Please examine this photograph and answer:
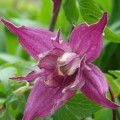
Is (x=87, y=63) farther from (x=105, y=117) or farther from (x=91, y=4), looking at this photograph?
(x=105, y=117)

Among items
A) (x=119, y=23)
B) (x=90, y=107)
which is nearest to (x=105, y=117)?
(x=90, y=107)

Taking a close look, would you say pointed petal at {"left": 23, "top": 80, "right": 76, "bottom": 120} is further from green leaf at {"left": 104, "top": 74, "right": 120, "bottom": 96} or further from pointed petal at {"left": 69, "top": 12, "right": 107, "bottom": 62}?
green leaf at {"left": 104, "top": 74, "right": 120, "bottom": 96}

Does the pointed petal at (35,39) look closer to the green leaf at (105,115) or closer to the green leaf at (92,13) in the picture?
the green leaf at (92,13)

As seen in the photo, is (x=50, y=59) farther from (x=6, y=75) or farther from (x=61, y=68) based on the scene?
(x=6, y=75)

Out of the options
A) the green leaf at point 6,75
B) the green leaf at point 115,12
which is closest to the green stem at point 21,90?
the green leaf at point 6,75

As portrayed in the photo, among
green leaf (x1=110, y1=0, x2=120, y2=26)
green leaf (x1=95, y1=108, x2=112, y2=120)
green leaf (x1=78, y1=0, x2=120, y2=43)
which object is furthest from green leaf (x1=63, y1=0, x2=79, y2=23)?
green leaf (x1=110, y1=0, x2=120, y2=26)

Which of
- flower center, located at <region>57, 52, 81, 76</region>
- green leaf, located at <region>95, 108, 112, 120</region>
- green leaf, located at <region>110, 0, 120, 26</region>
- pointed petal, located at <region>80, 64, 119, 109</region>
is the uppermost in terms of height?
flower center, located at <region>57, 52, 81, 76</region>

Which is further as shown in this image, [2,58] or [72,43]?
[2,58]
